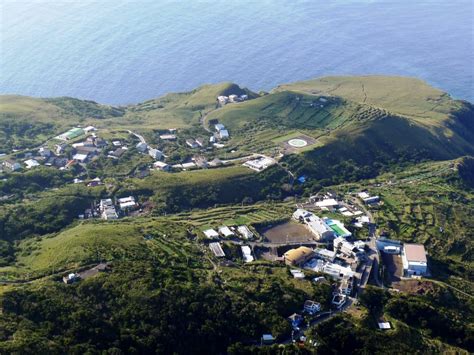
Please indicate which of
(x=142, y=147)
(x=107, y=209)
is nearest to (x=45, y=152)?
(x=142, y=147)

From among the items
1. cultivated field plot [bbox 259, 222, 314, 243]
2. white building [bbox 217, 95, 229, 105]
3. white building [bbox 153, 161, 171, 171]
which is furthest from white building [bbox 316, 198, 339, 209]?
white building [bbox 217, 95, 229, 105]

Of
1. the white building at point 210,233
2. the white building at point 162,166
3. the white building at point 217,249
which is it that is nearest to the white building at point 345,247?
the white building at point 217,249

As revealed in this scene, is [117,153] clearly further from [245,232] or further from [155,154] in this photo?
[245,232]

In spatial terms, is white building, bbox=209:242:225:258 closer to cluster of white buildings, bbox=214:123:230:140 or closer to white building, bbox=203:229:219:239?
white building, bbox=203:229:219:239

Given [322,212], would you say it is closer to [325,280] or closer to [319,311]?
[325,280]

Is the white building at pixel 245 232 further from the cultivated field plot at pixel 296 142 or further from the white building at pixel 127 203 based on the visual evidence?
the cultivated field plot at pixel 296 142

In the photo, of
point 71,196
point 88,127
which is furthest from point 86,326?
point 88,127

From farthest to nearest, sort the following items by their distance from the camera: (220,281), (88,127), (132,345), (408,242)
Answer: (88,127)
(408,242)
(220,281)
(132,345)
